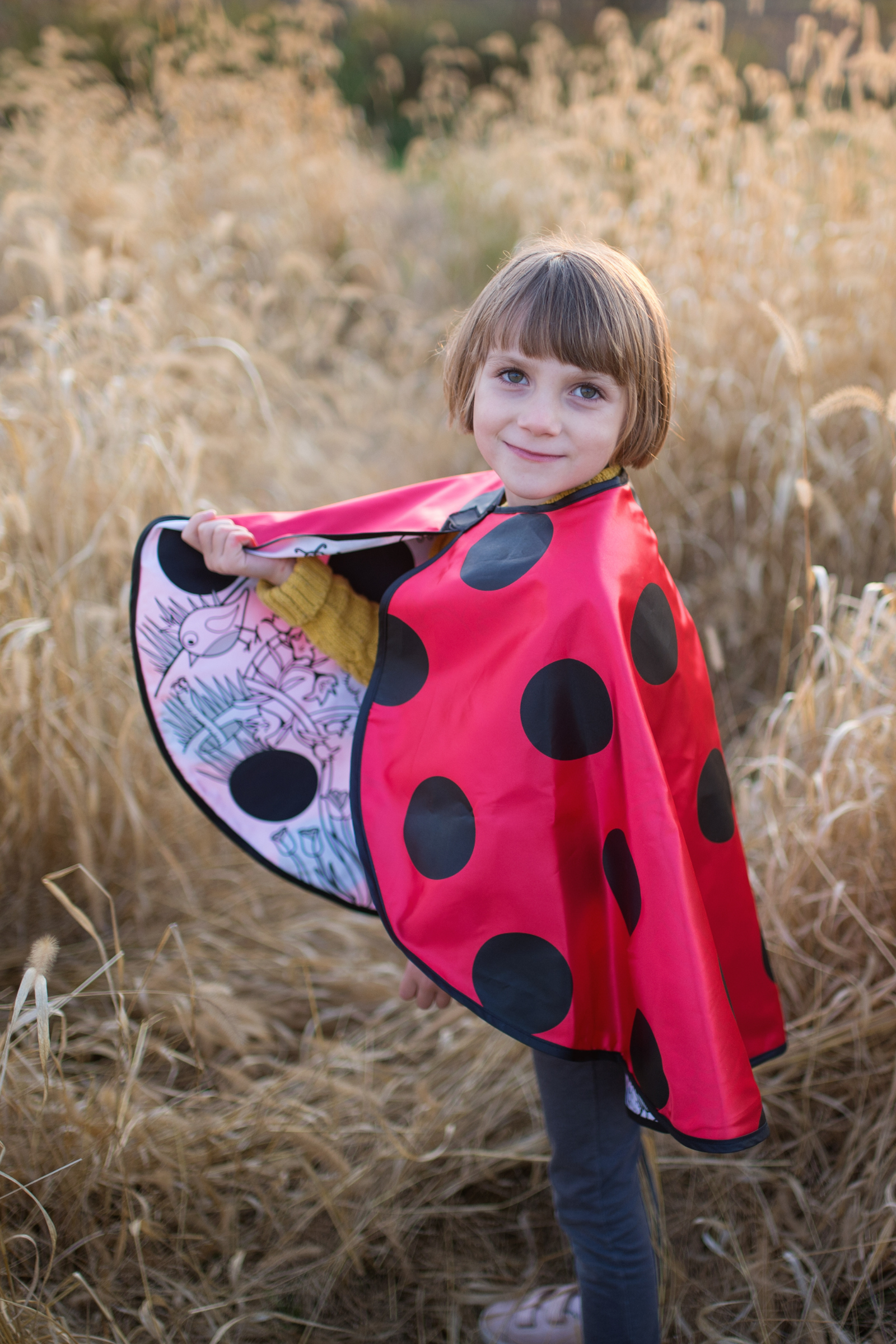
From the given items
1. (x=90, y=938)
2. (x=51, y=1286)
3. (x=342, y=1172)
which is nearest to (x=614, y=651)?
(x=342, y=1172)

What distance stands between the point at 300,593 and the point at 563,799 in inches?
17.7

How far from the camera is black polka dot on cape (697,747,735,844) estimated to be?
1054mm

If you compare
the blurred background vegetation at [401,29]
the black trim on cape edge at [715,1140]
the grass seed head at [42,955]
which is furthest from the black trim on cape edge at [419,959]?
the blurred background vegetation at [401,29]

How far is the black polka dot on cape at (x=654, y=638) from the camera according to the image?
Answer: 3.20 ft

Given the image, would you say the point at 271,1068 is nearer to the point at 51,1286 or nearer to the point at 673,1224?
the point at 51,1286

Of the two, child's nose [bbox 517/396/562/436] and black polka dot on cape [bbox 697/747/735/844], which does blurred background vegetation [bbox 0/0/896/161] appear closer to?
child's nose [bbox 517/396/562/436]

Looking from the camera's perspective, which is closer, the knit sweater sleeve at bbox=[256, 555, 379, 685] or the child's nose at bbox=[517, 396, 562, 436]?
the child's nose at bbox=[517, 396, 562, 436]

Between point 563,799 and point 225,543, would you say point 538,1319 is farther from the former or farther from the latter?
point 225,543

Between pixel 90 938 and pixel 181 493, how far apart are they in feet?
3.04

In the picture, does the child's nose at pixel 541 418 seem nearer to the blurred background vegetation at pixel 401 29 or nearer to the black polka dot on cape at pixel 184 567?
the black polka dot on cape at pixel 184 567

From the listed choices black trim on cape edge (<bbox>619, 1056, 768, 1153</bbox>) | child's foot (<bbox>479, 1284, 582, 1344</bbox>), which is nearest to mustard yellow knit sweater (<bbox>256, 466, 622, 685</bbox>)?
black trim on cape edge (<bbox>619, 1056, 768, 1153</bbox>)

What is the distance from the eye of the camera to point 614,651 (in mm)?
939

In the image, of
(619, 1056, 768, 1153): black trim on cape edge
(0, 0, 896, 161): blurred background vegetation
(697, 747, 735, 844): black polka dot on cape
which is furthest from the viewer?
(0, 0, 896, 161): blurred background vegetation

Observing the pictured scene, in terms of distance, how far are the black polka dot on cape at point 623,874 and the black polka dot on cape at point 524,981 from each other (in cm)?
9
